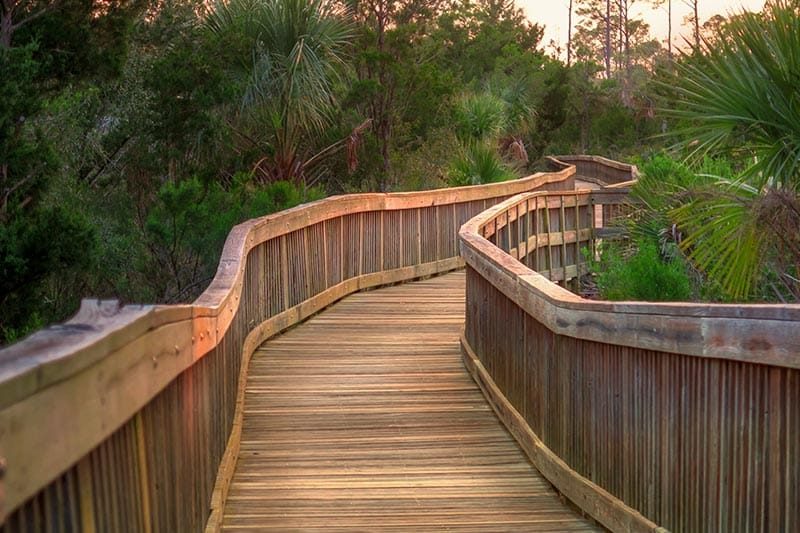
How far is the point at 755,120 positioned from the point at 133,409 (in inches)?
193

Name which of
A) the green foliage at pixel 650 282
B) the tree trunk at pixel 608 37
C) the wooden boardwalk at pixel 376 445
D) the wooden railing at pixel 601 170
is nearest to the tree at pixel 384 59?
the wooden railing at pixel 601 170

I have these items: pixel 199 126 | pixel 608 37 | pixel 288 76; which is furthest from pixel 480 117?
pixel 608 37

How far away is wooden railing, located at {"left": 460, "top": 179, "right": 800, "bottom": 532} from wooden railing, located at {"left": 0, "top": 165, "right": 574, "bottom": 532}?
172 centimetres

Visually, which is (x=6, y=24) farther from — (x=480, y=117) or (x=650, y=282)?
(x=480, y=117)

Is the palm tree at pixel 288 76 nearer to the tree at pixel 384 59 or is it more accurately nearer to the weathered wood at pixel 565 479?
the tree at pixel 384 59

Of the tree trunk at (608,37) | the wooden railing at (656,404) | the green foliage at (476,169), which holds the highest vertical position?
the tree trunk at (608,37)

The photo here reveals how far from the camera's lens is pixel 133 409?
9.93 feet

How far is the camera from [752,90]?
6.75 metres

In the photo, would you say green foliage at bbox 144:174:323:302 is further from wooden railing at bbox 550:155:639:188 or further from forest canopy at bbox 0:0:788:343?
wooden railing at bbox 550:155:639:188

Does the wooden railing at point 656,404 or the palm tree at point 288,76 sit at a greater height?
the palm tree at point 288,76

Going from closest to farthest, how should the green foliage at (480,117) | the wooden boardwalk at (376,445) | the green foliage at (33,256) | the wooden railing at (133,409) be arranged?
1. the wooden railing at (133,409)
2. the wooden boardwalk at (376,445)
3. the green foliage at (33,256)
4. the green foliage at (480,117)

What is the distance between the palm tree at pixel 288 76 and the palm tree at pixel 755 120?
13895 millimetres

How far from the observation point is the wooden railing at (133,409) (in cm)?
214

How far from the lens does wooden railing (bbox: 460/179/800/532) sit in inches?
156
